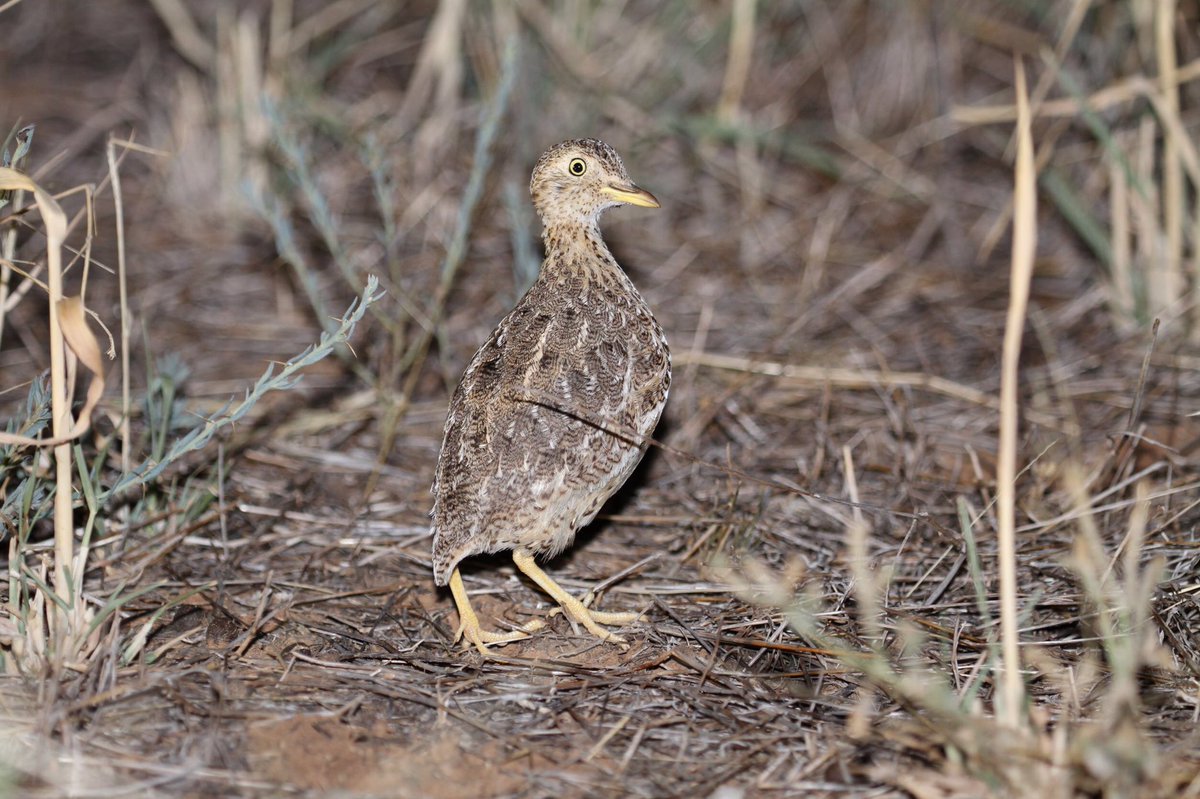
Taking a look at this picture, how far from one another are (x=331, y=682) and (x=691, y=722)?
3.67 ft

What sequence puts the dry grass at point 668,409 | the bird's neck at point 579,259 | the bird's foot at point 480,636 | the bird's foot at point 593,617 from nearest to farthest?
the dry grass at point 668,409, the bird's foot at point 480,636, the bird's foot at point 593,617, the bird's neck at point 579,259

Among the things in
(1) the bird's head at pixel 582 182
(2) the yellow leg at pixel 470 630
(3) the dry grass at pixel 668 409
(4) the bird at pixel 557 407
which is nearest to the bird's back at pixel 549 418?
(4) the bird at pixel 557 407

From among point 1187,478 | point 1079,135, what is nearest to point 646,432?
point 1187,478

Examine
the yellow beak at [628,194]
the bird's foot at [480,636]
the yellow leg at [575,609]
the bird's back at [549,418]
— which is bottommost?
the bird's foot at [480,636]

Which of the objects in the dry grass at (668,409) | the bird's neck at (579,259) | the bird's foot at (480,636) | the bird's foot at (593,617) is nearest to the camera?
the dry grass at (668,409)

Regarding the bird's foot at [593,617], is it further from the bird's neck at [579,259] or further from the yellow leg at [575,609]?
the bird's neck at [579,259]

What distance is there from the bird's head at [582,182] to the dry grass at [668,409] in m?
0.67

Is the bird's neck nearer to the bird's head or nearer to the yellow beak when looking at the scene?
the bird's head

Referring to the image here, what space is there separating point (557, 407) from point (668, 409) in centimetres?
149

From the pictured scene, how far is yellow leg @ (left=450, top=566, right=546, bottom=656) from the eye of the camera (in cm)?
414

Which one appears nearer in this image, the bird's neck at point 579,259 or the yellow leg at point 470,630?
the yellow leg at point 470,630

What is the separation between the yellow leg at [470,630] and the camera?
13.6 ft

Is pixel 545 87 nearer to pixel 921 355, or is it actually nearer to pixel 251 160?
pixel 251 160

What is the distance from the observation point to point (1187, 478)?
4.83 m
